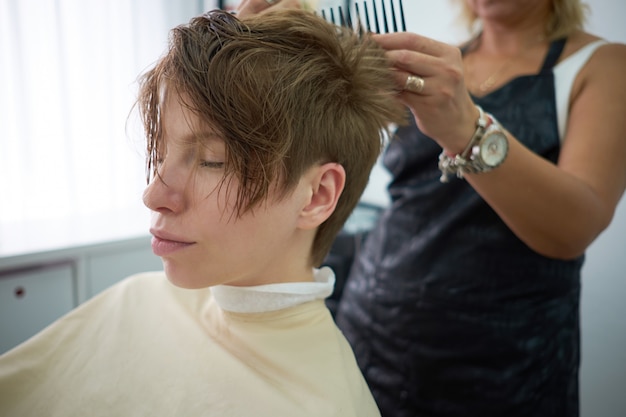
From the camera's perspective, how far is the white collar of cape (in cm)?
88

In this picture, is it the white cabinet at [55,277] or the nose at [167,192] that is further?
the white cabinet at [55,277]

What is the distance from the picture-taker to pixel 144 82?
2.64ft

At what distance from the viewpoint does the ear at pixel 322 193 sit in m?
0.83

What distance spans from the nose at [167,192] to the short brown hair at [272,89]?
0.12 ft

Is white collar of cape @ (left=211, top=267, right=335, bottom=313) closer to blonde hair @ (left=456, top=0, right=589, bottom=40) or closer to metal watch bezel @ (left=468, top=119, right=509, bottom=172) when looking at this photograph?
metal watch bezel @ (left=468, top=119, right=509, bottom=172)

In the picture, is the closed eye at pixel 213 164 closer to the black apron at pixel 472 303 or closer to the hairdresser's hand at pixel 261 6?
the hairdresser's hand at pixel 261 6

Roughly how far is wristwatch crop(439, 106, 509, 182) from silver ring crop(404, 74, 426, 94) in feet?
0.45

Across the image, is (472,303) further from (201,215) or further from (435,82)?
(201,215)

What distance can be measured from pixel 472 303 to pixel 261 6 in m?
0.80

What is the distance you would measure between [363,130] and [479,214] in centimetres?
38

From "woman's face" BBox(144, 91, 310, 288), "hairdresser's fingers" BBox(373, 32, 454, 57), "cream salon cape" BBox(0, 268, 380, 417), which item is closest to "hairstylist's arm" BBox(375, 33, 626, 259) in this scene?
"hairdresser's fingers" BBox(373, 32, 454, 57)

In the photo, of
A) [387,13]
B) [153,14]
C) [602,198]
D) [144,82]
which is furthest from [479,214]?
[153,14]

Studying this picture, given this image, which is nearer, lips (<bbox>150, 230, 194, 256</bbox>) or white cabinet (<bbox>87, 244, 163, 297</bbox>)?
lips (<bbox>150, 230, 194, 256</bbox>)

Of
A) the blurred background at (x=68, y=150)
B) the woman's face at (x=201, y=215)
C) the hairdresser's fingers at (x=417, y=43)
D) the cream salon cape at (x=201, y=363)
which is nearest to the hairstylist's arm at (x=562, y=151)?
the hairdresser's fingers at (x=417, y=43)
